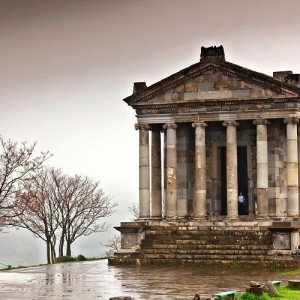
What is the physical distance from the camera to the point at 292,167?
1623 inches

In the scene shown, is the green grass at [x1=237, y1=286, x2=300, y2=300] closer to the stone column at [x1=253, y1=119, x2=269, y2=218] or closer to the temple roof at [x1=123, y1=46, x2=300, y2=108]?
the stone column at [x1=253, y1=119, x2=269, y2=218]

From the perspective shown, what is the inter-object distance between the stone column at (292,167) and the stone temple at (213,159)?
2.0 inches

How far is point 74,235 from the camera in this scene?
69250 millimetres

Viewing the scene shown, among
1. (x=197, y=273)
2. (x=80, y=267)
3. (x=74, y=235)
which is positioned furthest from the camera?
(x=74, y=235)

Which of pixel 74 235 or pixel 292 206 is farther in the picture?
pixel 74 235

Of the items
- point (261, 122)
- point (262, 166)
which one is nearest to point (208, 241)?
point (262, 166)

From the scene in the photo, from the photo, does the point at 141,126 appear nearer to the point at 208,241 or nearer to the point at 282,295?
the point at 208,241

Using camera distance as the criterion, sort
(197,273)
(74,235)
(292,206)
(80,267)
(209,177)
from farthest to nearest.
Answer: (74,235) < (209,177) < (292,206) < (80,267) < (197,273)

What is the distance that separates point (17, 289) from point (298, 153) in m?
21.4

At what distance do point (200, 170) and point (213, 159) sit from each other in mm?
2316

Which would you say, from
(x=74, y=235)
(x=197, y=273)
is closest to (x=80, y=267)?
(x=197, y=273)

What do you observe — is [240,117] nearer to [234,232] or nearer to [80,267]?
[234,232]

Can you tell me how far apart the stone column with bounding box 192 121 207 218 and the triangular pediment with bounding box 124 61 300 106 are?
160 cm

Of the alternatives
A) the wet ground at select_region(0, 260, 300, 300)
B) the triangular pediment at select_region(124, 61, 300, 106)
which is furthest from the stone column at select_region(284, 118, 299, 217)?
the wet ground at select_region(0, 260, 300, 300)
